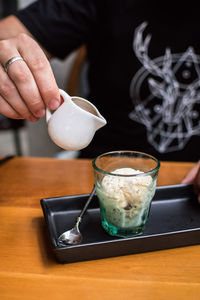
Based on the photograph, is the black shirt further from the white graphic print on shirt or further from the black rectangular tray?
the black rectangular tray

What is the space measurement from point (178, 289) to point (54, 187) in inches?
19.5

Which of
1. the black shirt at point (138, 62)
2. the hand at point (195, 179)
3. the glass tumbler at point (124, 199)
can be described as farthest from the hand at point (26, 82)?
the black shirt at point (138, 62)

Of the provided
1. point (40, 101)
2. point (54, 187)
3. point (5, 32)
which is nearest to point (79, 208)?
point (54, 187)

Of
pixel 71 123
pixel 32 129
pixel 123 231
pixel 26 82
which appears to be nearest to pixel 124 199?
pixel 123 231

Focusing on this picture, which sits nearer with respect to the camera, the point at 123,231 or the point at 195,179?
the point at 123,231

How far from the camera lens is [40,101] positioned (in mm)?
705

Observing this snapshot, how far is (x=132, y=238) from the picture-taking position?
622 millimetres

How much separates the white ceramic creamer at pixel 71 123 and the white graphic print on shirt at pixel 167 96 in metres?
0.64

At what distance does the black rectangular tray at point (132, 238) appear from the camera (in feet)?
2.00

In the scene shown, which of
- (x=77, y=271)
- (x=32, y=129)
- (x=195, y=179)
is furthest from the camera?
(x=32, y=129)

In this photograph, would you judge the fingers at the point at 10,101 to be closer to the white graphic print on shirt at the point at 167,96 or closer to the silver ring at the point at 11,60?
the silver ring at the point at 11,60

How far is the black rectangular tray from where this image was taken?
0.61 meters

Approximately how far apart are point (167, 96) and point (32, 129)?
1472 mm

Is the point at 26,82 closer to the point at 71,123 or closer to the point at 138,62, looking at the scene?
the point at 71,123
